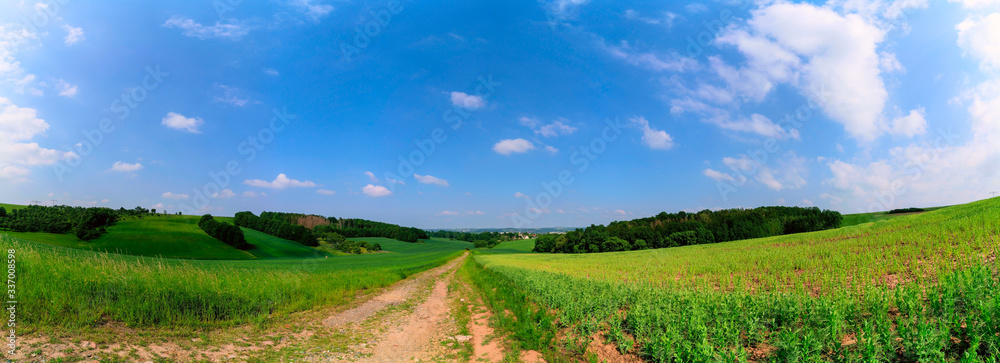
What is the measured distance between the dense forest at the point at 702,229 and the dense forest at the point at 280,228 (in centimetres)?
7230

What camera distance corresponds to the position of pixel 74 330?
737cm

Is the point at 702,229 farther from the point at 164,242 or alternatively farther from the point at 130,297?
the point at 164,242

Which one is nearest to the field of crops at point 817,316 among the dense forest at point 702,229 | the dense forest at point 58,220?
the dense forest at point 58,220

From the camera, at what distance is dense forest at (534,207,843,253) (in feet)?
283

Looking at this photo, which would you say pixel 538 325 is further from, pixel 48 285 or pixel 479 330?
pixel 48 285

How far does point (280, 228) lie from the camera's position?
96.6 meters

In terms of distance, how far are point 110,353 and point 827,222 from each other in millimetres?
119918

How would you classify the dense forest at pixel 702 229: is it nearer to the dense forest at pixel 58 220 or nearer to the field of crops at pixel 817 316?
the field of crops at pixel 817 316

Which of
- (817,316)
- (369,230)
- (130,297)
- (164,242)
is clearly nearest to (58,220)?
(164,242)

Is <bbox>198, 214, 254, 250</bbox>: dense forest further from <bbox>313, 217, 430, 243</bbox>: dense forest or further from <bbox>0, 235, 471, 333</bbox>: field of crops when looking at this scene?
<bbox>0, 235, 471, 333</bbox>: field of crops

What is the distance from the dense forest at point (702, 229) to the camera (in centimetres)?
8612

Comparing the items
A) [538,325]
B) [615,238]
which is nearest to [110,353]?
[538,325]

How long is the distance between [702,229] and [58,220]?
382 ft

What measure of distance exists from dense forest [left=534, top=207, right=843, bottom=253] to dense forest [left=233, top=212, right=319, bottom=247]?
7230 cm
